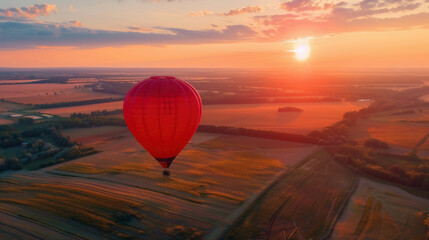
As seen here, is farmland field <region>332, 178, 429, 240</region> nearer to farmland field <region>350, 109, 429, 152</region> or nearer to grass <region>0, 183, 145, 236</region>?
grass <region>0, 183, 145, 236</region>

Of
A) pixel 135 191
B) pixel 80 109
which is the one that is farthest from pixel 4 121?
pixel 135 191

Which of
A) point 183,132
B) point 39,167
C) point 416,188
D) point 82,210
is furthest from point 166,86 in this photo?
point 416,188

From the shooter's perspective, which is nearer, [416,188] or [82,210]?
[82,210]

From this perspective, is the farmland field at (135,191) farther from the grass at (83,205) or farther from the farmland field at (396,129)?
the farmland field at (396,129)

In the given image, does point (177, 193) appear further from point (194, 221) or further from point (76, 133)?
point (76, 133)

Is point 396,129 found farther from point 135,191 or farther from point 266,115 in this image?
point 135,191

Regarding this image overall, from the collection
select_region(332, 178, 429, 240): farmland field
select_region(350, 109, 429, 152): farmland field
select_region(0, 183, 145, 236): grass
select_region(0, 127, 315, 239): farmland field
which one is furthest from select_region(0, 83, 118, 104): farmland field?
select_region(332, 178, 429, 240): farmland field

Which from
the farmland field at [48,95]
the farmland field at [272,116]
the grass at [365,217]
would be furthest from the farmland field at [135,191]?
the farmland field at [48,95]
